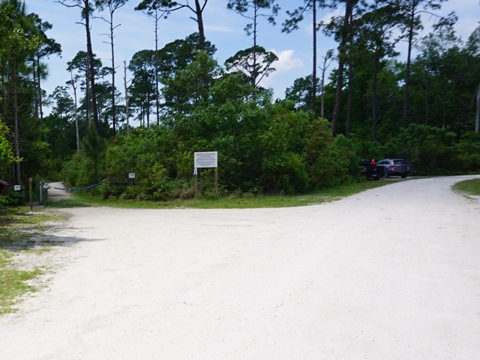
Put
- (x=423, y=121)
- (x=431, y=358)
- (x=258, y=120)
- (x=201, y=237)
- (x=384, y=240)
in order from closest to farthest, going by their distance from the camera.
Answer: (x=431, y=358) → (x=384, y=240) → (x=201, y=237) → (x=258, y=120) → (x=423, y=121)

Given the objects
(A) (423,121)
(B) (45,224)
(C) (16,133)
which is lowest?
(B) (45,224)

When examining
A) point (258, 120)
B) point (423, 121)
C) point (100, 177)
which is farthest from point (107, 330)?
point (423, 121)

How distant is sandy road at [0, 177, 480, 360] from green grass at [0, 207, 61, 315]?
1.06 ft

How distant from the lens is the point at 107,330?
3.92 meters

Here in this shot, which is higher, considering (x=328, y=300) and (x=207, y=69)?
(x=207, y=69)

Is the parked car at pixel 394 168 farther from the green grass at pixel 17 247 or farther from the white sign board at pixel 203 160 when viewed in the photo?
the green grass at pixel 17 247

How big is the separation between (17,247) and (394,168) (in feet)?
90.9

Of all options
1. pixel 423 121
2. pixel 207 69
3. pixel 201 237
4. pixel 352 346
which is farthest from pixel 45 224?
pixel 423 121

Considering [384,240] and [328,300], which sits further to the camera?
[384,240]

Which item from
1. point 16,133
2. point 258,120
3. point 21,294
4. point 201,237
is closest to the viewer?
point 21,294

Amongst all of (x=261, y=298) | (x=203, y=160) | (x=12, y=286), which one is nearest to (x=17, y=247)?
(x=12, y=286)

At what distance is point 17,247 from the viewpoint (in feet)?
26.3

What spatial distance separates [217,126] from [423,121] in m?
39.4

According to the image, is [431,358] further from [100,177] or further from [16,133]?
[100,177]
